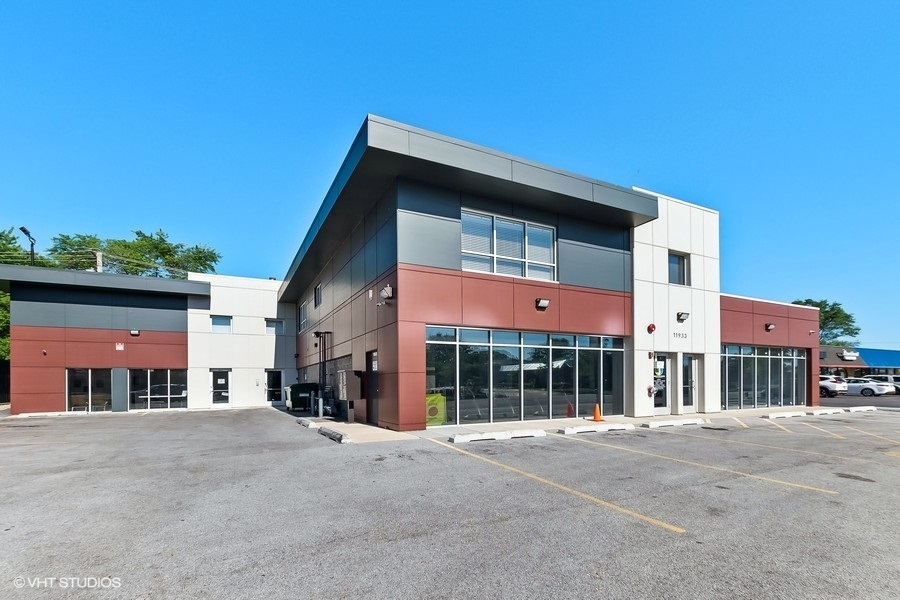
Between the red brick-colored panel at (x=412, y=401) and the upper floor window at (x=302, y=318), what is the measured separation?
17.8 meters

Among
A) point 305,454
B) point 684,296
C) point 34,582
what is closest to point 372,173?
point 305,454

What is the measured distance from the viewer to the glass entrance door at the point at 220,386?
2858cm

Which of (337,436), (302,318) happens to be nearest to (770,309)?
(337,436)

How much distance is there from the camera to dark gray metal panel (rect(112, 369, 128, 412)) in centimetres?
2600

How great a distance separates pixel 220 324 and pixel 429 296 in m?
21.3

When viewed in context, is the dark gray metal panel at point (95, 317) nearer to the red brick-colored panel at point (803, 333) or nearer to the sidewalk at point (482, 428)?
the sidewalk at point (482, 428)

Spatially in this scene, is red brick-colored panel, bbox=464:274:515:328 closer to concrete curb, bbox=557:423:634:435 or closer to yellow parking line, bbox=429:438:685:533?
concrete curb, bbox=557:423:634:435

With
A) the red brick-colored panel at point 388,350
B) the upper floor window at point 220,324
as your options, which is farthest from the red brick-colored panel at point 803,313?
the upper floor window at point 220,324

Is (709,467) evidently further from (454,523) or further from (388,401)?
(388,401)

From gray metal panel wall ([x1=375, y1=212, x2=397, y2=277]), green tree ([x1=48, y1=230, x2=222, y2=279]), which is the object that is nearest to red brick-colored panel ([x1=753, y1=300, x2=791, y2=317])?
gray metal panel wall ([x1=375, y1=212, x2=397, y2=277])

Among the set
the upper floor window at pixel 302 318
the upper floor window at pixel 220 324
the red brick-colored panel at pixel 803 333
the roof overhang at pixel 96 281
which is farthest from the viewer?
the upper floor window at pixel 302 318

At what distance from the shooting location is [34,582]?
12.7 feet

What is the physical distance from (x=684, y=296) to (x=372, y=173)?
1373 cm

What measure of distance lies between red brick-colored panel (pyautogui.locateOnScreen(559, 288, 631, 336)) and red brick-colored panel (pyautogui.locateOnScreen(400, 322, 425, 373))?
5225 mm
